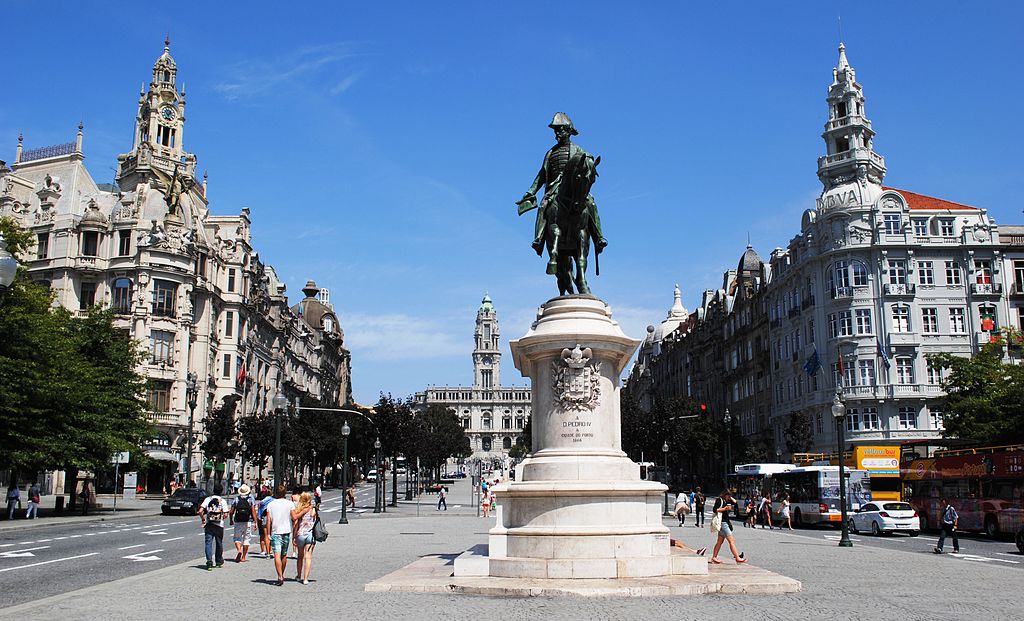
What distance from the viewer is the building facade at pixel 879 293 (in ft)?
193

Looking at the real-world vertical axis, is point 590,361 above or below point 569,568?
above

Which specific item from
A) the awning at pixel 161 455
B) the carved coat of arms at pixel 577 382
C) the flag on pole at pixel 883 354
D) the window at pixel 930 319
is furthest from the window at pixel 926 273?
the awning at pixel 161 455

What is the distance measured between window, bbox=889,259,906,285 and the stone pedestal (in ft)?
162

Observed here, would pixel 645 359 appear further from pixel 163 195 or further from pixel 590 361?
pixel 590 361

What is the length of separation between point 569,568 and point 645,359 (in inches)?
5066

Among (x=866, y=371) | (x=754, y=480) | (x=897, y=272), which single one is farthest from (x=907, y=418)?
(x=754, y=480)

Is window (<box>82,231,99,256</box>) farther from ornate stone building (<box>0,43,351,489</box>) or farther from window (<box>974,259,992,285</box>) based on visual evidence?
window (<box>974,259,992,285</box>)

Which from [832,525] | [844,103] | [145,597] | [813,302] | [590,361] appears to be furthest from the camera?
[844,103]

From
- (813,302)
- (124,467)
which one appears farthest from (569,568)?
(813,302)

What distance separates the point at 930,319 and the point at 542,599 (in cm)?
5514

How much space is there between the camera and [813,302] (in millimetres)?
63031

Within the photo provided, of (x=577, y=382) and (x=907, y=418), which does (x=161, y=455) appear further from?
(x=577, y=382)

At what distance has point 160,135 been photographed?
77312 mm

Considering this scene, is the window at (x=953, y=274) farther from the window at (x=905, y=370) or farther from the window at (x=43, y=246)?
the window at (x=43, y=246)
